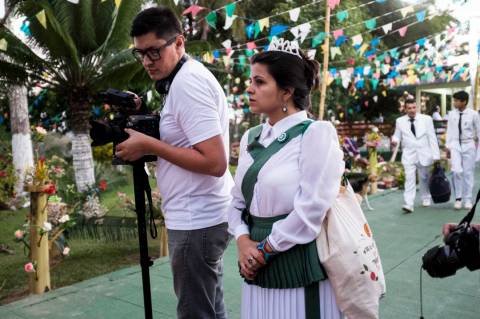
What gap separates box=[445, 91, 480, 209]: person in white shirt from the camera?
7.24 metres

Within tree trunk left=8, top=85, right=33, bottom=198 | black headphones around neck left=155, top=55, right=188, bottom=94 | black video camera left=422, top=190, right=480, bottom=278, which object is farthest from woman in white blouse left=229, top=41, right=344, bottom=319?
tree trunk left=8, top=85, right=33, bottom=198

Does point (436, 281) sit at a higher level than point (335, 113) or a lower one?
lower

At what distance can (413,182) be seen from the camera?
715 cm

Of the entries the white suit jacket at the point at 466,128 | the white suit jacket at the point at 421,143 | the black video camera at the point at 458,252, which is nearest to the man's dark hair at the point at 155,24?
the black video camera at the point at 458,252

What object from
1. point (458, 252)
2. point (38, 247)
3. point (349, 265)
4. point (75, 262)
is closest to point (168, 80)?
point (349, 265)

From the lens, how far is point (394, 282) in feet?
12.8

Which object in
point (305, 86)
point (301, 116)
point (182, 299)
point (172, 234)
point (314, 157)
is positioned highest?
point (305, 86)

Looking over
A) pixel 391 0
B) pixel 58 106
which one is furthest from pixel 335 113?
pixel 58 106

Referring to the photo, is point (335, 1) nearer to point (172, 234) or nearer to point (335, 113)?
point (172, 234)

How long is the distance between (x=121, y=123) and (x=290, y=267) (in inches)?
34.7

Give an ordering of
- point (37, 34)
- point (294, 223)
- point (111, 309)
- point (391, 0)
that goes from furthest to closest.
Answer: point (391, 0), point (37, 34), point (111, 309), point (294, 223)

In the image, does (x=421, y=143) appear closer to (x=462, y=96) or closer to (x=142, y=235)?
(x=462, y=96)

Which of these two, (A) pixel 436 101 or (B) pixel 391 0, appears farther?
(A) pixel 436 101

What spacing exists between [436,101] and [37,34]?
2738 centimetres
